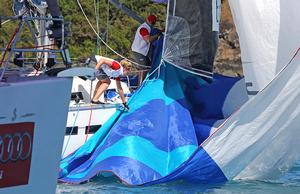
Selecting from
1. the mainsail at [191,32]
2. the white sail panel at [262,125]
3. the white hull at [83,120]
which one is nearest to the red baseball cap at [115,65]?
the white hull at [83,120]

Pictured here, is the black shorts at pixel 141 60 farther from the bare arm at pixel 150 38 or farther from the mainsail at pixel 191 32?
the mainsail at pixel 191 32

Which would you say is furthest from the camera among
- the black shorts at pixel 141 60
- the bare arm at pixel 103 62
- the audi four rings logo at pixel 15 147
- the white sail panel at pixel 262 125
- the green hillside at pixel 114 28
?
the green hillside at pixel 114 28

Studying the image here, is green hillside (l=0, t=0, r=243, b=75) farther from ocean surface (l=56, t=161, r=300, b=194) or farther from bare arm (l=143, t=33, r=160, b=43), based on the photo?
ocean surface (l=56, t=161, r=300, b=194)

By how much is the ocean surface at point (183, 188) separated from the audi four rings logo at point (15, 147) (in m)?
3.81

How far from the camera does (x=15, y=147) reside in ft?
19.1

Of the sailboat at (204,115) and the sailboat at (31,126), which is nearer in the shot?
the sailboat at (31,126)

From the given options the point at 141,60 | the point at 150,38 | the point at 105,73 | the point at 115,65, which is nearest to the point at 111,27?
the point at 150,38

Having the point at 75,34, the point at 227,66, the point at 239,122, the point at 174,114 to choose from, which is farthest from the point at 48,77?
the point at 75,34

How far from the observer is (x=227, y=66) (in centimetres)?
1772

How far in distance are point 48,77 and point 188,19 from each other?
211 inches

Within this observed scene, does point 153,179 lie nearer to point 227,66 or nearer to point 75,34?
point 227,66

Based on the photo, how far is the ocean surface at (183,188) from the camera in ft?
31.9

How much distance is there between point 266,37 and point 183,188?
6.83 feet

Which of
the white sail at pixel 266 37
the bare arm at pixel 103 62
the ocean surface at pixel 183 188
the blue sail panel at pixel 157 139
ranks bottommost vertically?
the ocean surface at pixel 183 188
